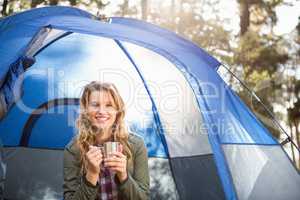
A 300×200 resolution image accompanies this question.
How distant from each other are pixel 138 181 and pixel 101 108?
381 mm

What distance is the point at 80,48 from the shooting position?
3.85 meters

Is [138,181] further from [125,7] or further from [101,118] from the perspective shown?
[125,7]

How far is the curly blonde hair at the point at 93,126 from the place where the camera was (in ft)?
6.80

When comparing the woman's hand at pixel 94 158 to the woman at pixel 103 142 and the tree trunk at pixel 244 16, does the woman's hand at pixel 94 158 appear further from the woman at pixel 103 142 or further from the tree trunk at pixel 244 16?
the tree trunk at pixel 244 16

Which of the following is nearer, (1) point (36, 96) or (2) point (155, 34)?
(2) point (155, 34)

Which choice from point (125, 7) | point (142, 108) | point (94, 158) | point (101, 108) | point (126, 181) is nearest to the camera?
point (94, 158)

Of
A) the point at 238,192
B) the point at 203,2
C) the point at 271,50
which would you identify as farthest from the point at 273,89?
the point at 238,192

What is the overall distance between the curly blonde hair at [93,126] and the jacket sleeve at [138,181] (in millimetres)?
52

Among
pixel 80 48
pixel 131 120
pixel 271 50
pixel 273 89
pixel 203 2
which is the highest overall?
pixel 203 2

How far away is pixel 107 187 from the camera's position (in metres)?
2.13

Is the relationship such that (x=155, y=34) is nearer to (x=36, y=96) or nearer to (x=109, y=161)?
(x=109, y=161)

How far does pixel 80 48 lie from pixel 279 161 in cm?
189

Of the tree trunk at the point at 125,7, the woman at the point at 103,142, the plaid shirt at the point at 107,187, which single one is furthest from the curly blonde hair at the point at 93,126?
the tree trunk at the point at 125,7

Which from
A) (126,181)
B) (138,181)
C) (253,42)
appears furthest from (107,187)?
(253,42)
